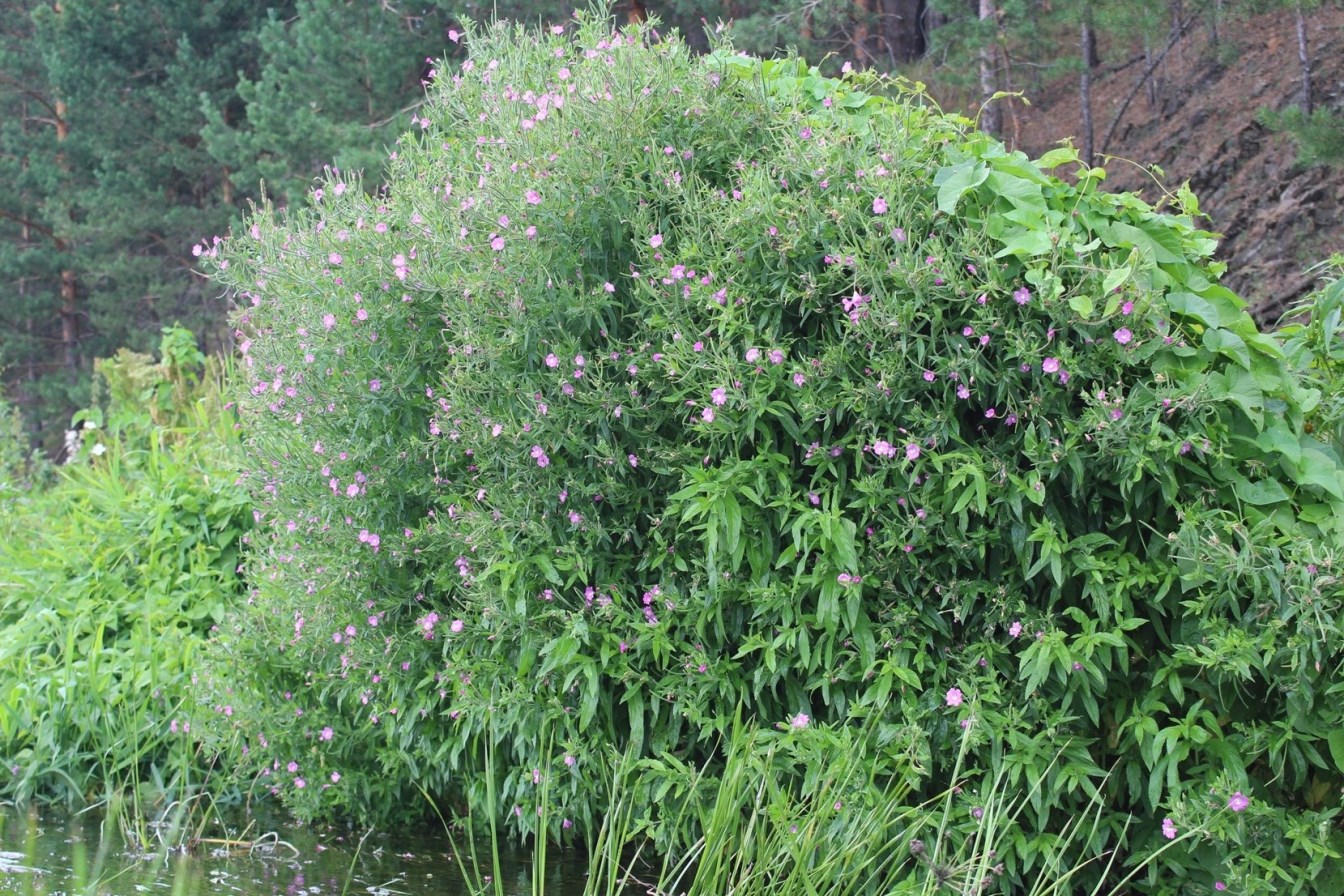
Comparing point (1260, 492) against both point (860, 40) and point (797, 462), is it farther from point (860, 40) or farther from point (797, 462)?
point (860, 40)

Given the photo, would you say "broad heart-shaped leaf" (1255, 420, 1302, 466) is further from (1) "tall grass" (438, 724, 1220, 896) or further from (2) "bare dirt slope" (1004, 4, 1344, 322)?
(2) "bare dirt slope" (1004, 4, 1344, 322)

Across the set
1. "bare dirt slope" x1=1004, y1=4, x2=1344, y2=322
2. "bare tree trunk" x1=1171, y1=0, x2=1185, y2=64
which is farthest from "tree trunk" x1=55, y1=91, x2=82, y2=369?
"bare tree trunk" x1=1171, y1=0, x2=1185, y2=64

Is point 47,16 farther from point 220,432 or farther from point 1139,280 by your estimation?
point 1139,280

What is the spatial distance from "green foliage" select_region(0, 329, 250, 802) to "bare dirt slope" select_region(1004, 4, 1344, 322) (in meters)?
5.76

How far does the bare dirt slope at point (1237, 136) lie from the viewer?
985cm

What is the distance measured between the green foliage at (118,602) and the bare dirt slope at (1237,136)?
18.9 ft

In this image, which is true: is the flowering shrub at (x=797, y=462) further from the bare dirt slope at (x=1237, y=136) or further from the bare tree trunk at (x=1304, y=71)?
the bare tree trunk at (x=1304, y=71)

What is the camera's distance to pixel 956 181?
333 centimetres

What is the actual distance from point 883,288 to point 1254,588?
1.14 meters

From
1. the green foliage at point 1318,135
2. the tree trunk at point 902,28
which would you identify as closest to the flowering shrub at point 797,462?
the green foliage at point 1318,135

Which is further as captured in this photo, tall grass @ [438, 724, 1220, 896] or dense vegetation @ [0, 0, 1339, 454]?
dense vegetation @ [0, 0, 1339, 454]

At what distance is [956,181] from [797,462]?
0.88 m

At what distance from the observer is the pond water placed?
4.01 m

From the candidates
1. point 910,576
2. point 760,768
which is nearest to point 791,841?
point 760,768
